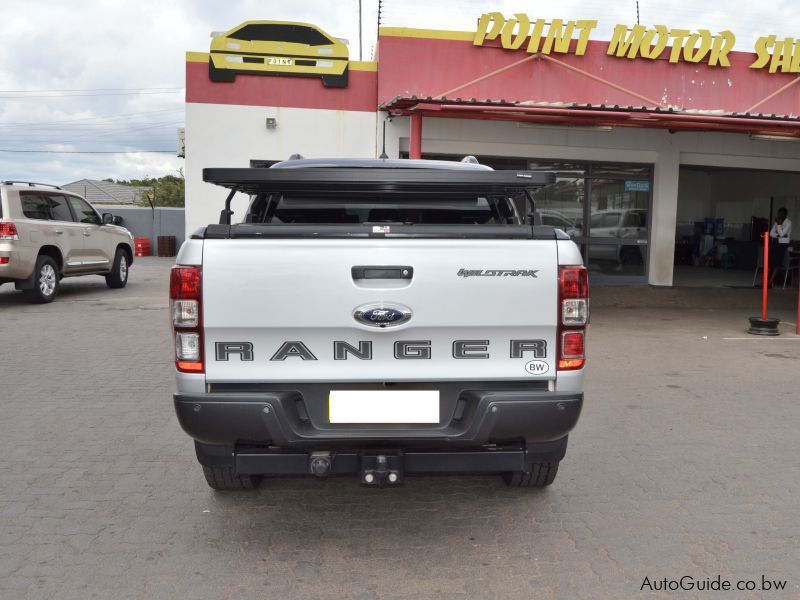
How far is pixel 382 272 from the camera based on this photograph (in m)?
3.19

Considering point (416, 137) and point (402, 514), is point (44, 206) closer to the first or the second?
point (416, 137)

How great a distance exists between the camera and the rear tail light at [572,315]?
3.24 meters

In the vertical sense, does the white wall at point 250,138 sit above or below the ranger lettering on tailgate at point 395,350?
above

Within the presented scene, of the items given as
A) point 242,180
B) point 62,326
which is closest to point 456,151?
point 62,326

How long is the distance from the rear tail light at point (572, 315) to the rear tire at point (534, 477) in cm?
96

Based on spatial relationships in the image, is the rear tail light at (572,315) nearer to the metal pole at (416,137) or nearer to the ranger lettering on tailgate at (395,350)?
the ranger lettering on tailgate at (395,350)

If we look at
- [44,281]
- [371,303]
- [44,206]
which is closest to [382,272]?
[371,303]

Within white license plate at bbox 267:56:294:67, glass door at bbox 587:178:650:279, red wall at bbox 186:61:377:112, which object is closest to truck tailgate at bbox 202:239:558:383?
red wall at bbox 186:61:377:112

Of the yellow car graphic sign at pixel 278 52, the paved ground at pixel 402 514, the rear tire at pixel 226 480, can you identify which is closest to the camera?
the paved ground at pixel 402 514

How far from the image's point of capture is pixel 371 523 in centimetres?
385

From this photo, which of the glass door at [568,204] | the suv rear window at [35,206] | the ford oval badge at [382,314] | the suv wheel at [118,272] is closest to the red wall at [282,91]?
the suv rear window at [35,206]

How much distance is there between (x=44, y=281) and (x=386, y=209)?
9566 millimetres

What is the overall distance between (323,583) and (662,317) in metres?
9.83

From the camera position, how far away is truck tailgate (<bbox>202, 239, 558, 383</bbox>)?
3.16m
